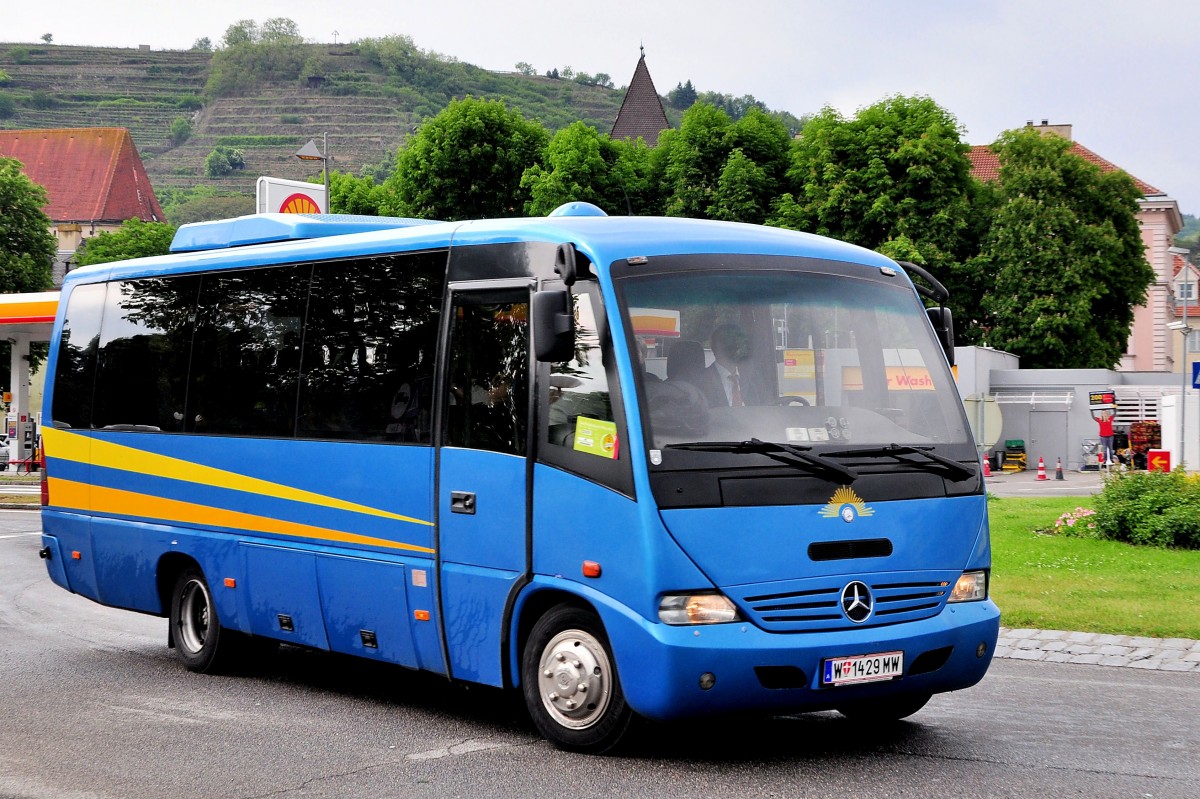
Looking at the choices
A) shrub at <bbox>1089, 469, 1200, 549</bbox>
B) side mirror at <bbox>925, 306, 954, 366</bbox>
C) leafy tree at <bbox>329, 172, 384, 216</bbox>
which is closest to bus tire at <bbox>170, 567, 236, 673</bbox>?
side mirror at <bbox>925, 306, 954, 366</bbox>

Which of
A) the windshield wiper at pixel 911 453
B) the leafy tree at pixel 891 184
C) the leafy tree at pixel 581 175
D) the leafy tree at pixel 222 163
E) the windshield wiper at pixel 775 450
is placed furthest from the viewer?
the leafy tree at pixel 222 163

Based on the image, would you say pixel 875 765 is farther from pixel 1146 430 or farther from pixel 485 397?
pixel 1146 430

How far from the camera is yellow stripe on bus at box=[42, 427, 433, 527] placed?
29.5 feet

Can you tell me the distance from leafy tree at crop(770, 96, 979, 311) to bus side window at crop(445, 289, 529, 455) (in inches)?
1785

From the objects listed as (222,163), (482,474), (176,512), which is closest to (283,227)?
(176,512)

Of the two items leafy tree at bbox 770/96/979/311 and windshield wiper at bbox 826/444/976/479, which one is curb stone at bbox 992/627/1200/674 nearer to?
windshield wiper at bbox 826/444/976/479

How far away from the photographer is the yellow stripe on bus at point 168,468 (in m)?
9.00

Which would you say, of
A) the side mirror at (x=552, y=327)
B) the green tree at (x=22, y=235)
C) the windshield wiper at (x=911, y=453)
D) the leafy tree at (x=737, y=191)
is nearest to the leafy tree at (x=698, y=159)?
the leafy tree at (x=737, y=191)

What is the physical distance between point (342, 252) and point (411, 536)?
2027mm

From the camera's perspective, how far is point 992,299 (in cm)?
5641

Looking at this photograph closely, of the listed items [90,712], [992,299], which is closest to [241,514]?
[90,712]

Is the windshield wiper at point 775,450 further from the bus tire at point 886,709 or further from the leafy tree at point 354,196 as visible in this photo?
the leafy tree at point 354,196

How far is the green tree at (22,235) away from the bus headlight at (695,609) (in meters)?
68.9

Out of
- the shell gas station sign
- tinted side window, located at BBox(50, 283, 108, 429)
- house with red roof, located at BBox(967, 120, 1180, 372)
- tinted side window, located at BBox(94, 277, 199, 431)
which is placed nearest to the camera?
tinted side window, located at BBox(94, 277, 199, 431)
